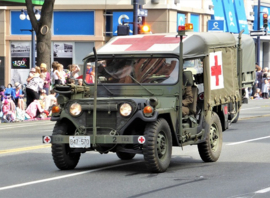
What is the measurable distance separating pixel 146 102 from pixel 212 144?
94.8 inches

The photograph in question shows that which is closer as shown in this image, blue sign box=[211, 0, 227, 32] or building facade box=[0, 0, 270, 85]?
building facade box=[0, 0, 270, 85]

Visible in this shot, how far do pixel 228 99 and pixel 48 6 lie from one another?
16.0m

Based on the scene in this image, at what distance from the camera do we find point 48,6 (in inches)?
1148

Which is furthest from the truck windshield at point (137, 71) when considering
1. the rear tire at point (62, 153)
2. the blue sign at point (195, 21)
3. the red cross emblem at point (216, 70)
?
the blue sign at point (195, 21)

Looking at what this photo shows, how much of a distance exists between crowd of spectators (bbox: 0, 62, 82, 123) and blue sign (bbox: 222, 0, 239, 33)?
27070 millimetres

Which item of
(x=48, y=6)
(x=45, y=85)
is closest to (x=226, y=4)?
(x=48, y=6)

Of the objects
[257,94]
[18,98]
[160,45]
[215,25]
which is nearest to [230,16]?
[215,25]

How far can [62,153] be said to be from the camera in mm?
11812

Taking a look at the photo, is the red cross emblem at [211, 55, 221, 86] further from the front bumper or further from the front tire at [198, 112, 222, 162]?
the front bumper

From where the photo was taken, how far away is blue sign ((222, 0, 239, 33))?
171ft

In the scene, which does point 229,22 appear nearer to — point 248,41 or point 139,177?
point 248,41

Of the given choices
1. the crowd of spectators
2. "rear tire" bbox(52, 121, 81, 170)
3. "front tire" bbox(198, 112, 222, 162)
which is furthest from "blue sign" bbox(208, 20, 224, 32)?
"rear tire" bbox(52, 121, 81, 170)

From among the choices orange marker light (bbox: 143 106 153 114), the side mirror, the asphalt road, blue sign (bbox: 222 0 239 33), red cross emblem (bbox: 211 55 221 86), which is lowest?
the asphalt road

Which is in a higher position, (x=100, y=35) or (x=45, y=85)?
(x=100, y=35)
